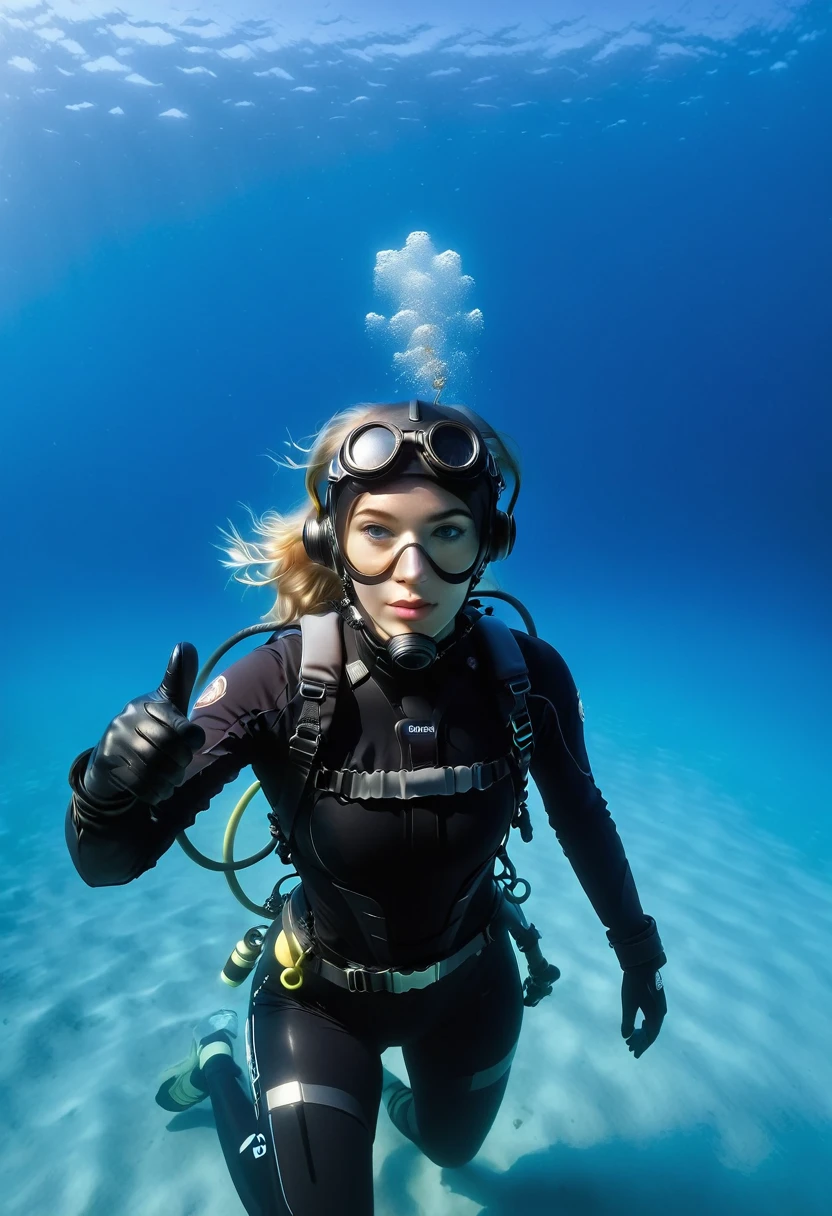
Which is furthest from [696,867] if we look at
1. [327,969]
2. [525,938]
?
[327,969]

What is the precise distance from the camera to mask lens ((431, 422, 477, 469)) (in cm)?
191

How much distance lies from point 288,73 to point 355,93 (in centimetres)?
305

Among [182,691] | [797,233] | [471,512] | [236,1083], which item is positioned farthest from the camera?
[797,233]

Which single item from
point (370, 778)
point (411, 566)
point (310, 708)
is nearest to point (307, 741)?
point (310, 708)

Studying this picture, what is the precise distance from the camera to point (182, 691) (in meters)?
1.37

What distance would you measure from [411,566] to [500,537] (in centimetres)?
49

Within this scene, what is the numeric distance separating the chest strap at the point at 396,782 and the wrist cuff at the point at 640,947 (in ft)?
4.14

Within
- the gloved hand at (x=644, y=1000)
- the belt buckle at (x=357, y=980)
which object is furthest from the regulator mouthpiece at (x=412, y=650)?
the gloved hand at (x=644, y=1000)

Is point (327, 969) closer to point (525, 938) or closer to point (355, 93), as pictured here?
point (525, 938)

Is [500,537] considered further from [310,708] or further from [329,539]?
[310,708]

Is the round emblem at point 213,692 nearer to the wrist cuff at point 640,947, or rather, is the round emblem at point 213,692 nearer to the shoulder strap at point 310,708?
the shoulder strap at point 310,708

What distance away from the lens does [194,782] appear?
64.4 inches

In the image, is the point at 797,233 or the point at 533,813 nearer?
the point at 533,813

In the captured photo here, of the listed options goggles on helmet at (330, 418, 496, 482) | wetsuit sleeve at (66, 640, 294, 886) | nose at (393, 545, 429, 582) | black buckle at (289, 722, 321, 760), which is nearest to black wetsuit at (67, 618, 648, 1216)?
wetsuit sleeve at (66, 640, 294, 886)
